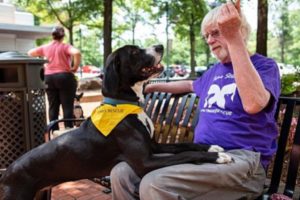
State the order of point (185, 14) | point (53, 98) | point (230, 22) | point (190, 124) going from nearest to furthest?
point (230, 22), point (190, 124), point (53, 98), point (185, 14)

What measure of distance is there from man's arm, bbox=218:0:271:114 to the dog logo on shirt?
238 mm

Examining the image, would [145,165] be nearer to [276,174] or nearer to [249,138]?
[249,138]

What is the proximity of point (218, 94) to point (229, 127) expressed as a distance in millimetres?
254

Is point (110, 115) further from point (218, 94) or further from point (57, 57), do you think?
point (57, 57)

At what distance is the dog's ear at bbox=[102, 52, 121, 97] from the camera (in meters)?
2.74

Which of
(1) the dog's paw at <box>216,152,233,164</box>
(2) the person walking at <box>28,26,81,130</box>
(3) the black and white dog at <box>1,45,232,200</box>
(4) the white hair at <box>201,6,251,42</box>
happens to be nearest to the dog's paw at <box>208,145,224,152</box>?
(3) the black and white dog at <box>1,45,232,200</box>

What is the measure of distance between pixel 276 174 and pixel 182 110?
1.05m

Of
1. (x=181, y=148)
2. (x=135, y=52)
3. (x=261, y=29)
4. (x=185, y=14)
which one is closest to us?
(x=181, y=148)

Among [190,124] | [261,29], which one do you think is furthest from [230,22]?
[261,29]

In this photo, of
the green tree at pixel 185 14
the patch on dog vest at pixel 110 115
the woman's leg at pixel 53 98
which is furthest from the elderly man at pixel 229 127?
the green tree at pixel 185 14

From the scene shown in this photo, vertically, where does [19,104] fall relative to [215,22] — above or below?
below

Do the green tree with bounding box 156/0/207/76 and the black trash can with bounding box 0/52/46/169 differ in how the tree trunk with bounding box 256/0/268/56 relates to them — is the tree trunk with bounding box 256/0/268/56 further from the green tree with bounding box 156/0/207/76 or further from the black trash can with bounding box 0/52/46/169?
the green tree with bounding box 156/0/207/76

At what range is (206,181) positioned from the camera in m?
2.32

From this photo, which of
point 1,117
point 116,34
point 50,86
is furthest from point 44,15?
point 1,117
